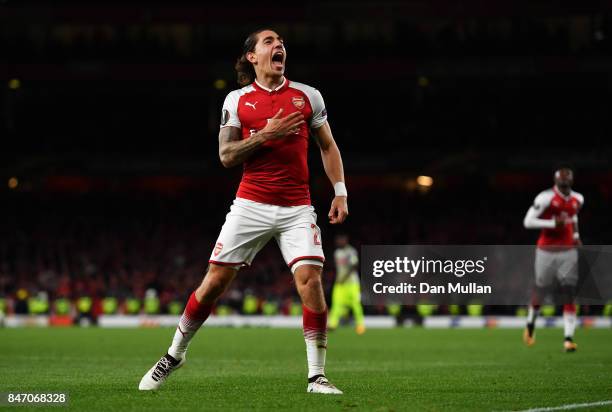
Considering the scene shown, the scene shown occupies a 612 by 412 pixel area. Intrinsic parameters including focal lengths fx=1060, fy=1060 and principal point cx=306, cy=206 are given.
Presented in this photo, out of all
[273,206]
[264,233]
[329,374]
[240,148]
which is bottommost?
[329,374]

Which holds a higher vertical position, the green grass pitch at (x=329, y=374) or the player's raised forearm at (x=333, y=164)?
the player's raised forearm at (x=333, y=164)

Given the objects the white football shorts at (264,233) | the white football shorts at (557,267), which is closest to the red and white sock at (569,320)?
the white football shorts at (557,267)

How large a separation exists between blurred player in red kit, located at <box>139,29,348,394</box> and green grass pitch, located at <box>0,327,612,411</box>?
0.67m

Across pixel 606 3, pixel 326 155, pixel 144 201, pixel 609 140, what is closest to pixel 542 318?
pixel 609 140

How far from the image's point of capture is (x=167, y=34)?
40656 mm

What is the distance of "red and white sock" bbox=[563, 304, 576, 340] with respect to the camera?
15352mm

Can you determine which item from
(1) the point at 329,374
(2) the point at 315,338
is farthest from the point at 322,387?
(1) the point at 329,374

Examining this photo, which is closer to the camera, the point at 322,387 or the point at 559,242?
the point at 322,387

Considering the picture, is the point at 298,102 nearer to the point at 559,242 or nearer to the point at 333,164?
the point at 333,164

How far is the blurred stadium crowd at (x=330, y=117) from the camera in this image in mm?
36688

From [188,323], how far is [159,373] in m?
0.46

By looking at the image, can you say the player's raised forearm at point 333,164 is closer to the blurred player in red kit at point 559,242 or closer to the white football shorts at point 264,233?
the white football shorts at point 264,233

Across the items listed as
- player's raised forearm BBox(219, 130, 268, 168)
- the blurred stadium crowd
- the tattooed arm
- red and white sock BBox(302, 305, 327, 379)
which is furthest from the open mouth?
the blurred stadium crowd

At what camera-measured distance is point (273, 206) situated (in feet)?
27.2
